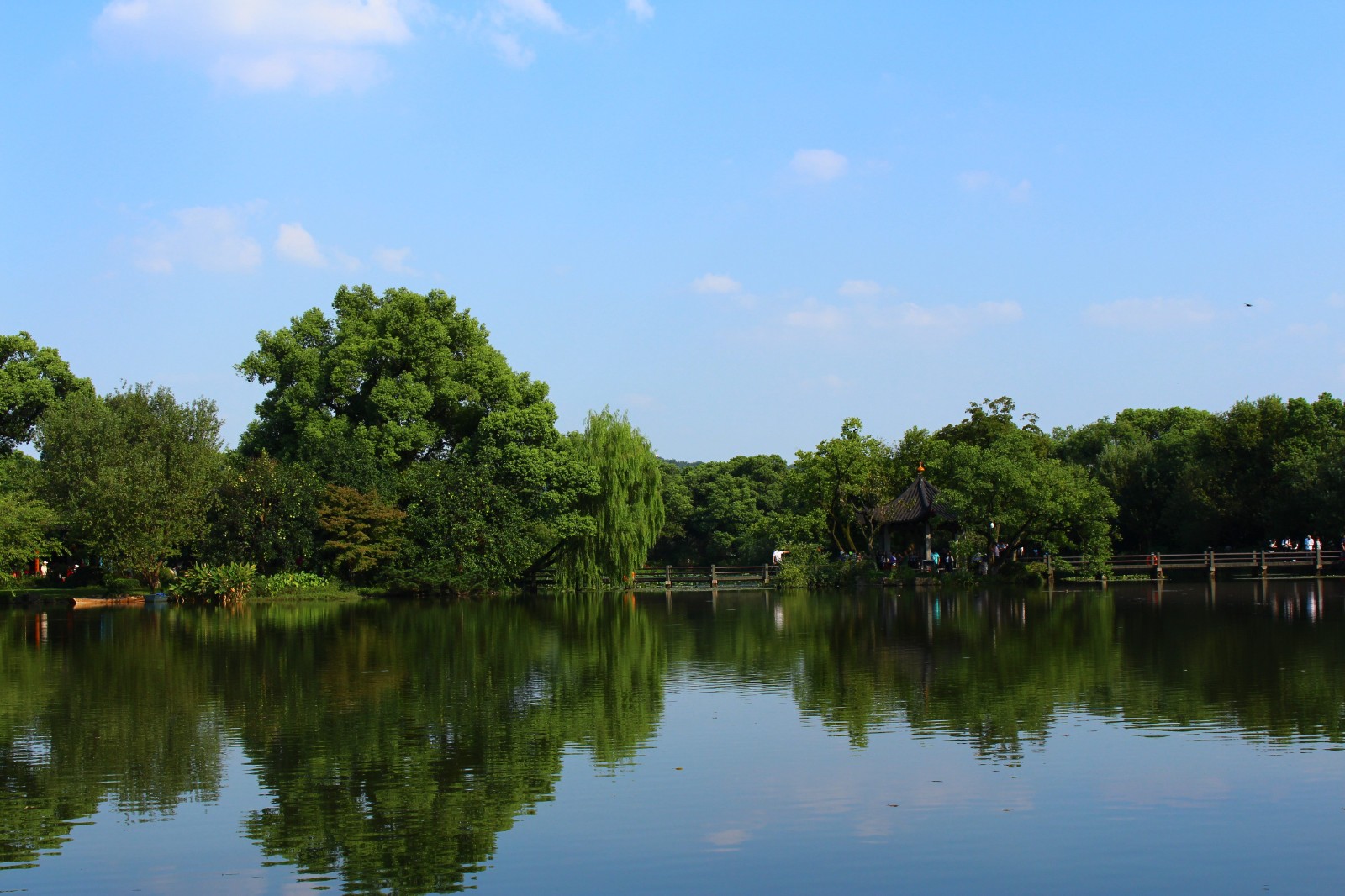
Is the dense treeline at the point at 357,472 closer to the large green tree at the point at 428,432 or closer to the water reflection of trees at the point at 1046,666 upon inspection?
the large green tree at the point at 428,432

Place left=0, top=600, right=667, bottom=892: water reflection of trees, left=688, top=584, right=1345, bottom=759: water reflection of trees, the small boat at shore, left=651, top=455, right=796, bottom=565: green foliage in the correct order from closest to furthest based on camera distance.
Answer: left=0, top=600, right=667, bottom=892: water reflection of trees < left=688, top=584, right=1345, bottom=759: water reflection of trees < the small boat at shore < left=651, top=455, right=796, bottom=565: green foliage

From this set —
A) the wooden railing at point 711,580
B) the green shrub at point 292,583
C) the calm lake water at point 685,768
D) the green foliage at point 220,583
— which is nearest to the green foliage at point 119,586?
the green foliage at point 220,583

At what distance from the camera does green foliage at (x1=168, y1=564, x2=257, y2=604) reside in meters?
39.0

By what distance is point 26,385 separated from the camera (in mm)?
50594

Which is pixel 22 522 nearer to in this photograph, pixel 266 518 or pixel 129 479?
pixel 129 479

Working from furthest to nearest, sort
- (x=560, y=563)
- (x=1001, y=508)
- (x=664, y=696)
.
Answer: (x=560, y=563) < (x=1001, y=508) < (x=664, y=696)

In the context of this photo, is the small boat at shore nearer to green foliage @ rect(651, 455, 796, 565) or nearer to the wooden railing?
the wooden railing

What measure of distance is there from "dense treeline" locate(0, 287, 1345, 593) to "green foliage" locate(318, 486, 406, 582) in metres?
0.09

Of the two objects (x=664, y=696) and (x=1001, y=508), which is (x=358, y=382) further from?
(x=664, y=696)

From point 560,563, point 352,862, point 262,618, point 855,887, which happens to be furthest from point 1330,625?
point 560,563

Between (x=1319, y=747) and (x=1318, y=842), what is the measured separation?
11.4 ft

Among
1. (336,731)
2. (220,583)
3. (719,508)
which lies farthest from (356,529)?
(719,508)

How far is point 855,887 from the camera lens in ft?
24.2

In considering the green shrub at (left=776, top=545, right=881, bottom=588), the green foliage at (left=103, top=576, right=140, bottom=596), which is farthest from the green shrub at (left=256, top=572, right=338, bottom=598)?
the green shrub at (left=776, top=545, right=881, bottom=588)
